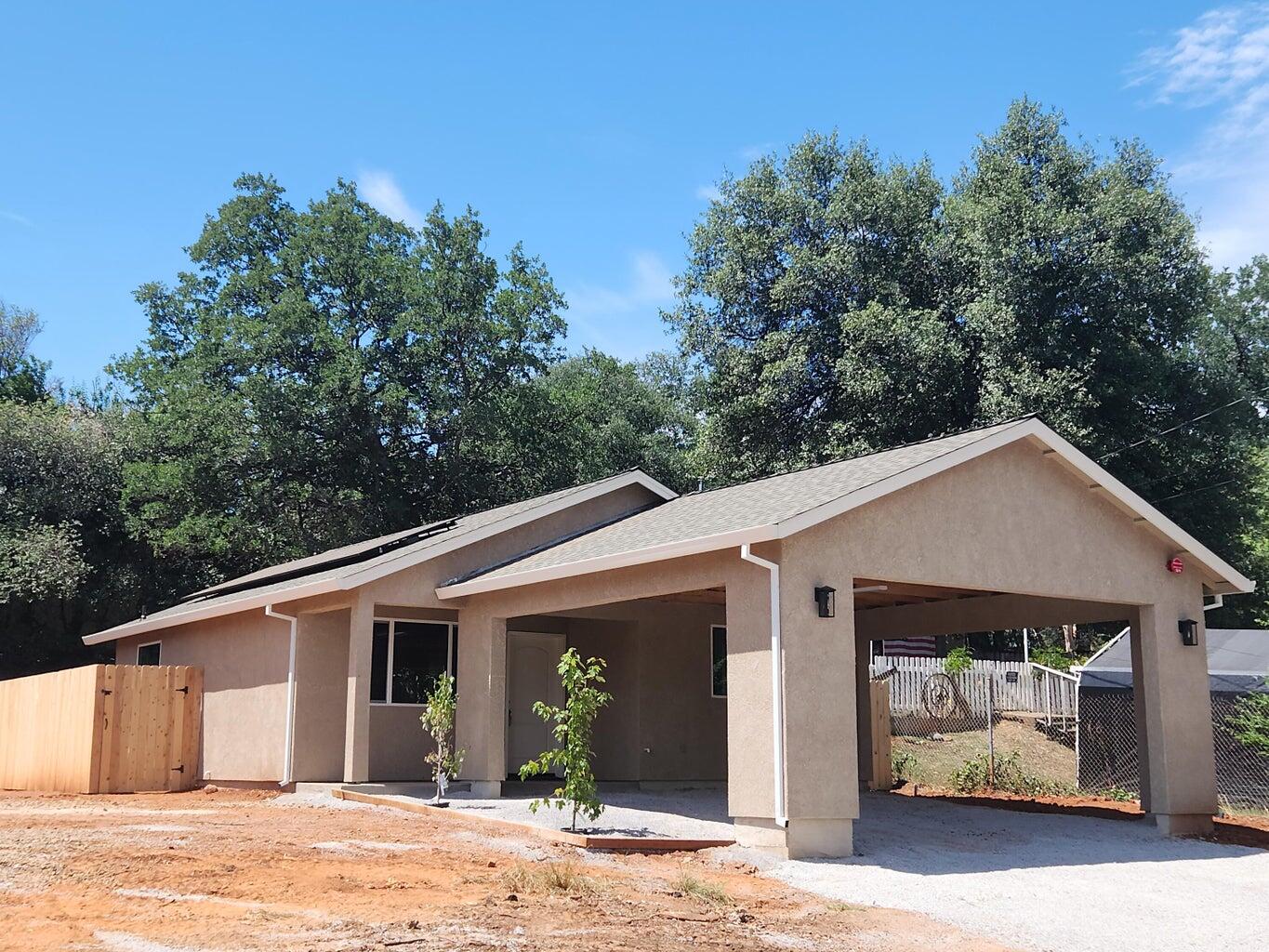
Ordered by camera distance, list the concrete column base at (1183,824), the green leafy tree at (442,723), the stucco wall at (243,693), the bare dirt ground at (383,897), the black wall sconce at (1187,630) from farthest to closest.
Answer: the stucco wall at (243,693) → the black wall sconce at (1187,630) → the green leafy tree at (442,723) → the concrete column base at (1183,824) → the bare dirt ground at (383,897)

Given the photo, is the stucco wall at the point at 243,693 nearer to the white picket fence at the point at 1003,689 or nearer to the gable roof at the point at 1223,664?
the white picket fence at the point at 1003,689

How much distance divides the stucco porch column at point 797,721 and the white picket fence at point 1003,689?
13782mm

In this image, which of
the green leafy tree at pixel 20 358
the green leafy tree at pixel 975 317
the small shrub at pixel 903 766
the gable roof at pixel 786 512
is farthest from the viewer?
the green leafy tree at pixel 20 358

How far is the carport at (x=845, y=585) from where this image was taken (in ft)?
37.2

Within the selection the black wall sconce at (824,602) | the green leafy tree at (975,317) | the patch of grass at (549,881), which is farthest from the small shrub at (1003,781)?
the patch of grass at (549,881)

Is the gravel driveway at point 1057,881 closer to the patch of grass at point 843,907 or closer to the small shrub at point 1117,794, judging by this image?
the patch of grass at point 843,907

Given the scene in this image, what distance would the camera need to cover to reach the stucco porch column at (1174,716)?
570 inches

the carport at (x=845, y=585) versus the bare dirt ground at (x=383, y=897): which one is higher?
the carport at (x=845, y=585)

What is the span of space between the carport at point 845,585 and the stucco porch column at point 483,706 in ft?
0.09

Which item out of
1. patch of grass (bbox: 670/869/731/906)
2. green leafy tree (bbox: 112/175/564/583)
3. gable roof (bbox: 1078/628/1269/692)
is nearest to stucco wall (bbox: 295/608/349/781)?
patch of grass (bbox: 670/869/731/906)

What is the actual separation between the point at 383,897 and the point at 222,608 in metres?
11.9

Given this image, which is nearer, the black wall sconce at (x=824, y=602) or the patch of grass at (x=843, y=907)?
the patch of grass at (x=843, y=907)

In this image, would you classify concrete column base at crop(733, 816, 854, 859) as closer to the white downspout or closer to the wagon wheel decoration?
the white downspout

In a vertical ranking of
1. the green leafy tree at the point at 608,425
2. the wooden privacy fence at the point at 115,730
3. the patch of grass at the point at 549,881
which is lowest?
the patch of grass at the point at 549,881
